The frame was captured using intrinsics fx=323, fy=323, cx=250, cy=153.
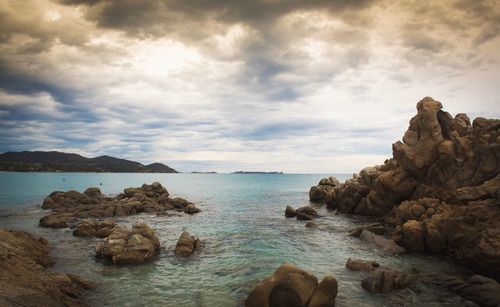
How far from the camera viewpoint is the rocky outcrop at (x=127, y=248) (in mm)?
22906

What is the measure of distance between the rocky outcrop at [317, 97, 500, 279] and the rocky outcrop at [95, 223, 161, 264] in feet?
69.4

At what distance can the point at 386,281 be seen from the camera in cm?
1845

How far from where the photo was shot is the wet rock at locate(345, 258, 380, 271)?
2211 centimetres

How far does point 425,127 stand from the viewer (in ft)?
131

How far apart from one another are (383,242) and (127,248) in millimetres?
21460

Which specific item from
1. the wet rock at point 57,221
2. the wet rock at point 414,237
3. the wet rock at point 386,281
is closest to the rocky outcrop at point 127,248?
the wet rock at point 386,281

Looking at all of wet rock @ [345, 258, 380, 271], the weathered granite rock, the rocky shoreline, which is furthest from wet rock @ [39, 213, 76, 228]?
wet rock @ [345, 258, 380, 271]

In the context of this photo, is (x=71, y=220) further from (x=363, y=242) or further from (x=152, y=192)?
(x=363, y=242)

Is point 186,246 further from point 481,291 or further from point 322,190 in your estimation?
point 322,190

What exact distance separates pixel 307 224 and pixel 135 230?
21047 mm

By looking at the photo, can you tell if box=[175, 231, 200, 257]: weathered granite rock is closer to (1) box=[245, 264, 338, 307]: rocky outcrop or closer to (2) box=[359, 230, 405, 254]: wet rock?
(1) box=[245, 264, 338, 307]: rocky outcrop

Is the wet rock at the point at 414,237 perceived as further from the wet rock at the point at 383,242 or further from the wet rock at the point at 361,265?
the wet rock at the point at 361,265

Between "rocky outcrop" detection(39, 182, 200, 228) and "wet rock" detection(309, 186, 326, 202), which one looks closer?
"rocky outcrop" detection(39, 182, 200, 228)

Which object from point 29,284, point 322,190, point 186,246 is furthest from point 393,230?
point 322,190
